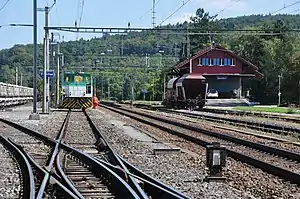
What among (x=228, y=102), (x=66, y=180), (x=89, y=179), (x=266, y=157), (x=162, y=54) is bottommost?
(x=228, y=102)

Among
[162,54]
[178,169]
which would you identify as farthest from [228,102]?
[178,169]

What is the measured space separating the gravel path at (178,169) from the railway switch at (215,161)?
11.2 inches

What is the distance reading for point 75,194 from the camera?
8758 millimetres

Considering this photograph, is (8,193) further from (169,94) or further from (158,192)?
(169,94)

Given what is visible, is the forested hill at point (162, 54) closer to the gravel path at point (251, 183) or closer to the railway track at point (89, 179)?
the railway track at point (89, 179)

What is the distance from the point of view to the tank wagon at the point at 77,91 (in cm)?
5456

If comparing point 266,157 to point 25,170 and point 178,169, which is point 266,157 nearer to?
point 178,169

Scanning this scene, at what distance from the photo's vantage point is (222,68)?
84.1 metres

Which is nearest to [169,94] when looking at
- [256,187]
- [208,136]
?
[208,136]

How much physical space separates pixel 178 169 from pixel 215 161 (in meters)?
1.83

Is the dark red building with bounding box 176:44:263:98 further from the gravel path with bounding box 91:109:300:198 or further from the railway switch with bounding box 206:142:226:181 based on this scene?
the railway switch with bounding box 206:142:226:181

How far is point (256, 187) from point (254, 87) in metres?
87.2

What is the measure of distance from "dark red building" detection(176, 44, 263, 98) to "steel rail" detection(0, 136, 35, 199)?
2423 inches

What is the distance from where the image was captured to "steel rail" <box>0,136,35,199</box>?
929 centimetres
